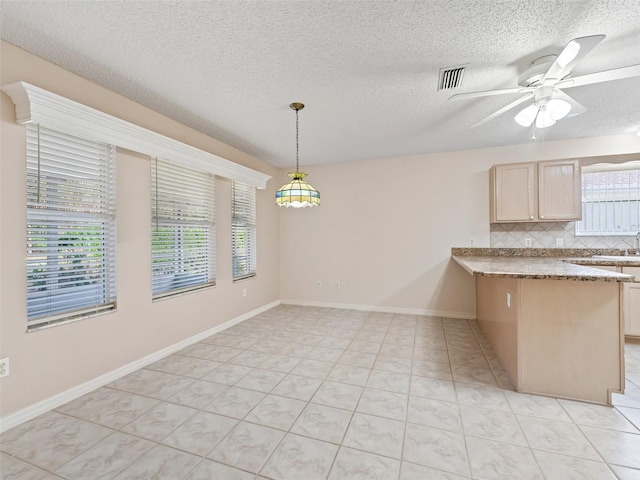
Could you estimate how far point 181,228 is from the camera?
3287 mm

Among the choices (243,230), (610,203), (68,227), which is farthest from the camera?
(243,230)

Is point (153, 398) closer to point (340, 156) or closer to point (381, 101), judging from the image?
point (381, 101)

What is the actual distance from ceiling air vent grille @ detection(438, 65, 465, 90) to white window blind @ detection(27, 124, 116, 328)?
114 inches

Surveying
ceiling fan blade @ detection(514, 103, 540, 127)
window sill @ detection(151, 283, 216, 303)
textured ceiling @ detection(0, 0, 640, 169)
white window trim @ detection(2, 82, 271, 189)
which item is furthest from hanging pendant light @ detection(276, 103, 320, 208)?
ceiling fan blade @ detection(514, 103, 540, 127)

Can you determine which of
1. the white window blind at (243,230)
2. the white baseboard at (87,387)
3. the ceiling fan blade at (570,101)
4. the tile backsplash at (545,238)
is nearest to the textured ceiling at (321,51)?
the ceiling fan blade at (570,101)

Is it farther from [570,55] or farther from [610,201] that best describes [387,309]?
[570,55]

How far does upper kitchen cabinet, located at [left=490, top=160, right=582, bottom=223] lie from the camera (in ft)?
11.8

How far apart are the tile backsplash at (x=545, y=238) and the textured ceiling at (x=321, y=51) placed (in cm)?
140

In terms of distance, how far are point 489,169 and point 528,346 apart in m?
2.83

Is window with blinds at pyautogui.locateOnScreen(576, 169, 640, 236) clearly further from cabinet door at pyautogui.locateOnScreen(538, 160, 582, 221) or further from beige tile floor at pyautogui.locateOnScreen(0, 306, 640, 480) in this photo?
beige tile floor at pyautogui.locateOnScreen(0, 306, 640, 480)

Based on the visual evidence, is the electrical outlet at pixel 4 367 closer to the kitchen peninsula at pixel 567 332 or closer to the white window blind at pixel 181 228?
the white window blind at pixel 181 228

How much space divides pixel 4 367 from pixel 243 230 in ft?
9.39

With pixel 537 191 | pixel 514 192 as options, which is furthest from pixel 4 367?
pixel 537 191

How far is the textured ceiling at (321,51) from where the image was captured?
165 centimetres
